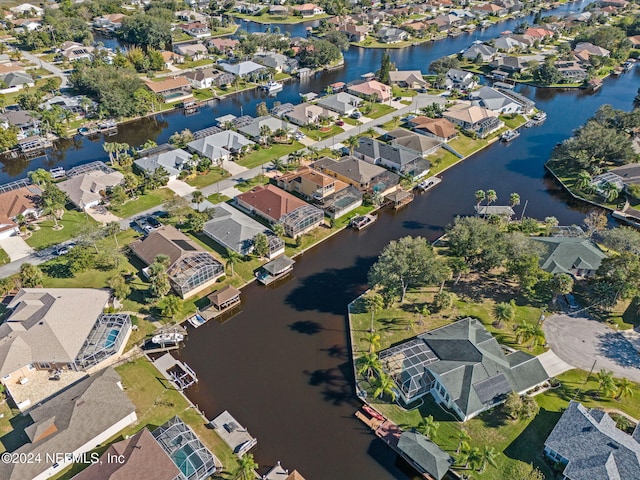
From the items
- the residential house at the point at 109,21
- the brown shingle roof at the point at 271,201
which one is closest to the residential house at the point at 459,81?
the brown shingle roof at the point at 271,201

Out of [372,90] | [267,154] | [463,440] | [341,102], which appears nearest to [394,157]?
[267,154]

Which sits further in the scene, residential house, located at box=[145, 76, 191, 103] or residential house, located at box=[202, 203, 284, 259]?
residential house, located at box=[145, 76, 191, 103]

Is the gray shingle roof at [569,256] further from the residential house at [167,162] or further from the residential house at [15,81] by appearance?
the residential house at [15,81]

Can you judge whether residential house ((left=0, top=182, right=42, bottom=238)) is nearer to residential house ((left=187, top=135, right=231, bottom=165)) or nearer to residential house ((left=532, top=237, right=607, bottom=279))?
residential house ((left=187, top=135, right=231, bottom=165))

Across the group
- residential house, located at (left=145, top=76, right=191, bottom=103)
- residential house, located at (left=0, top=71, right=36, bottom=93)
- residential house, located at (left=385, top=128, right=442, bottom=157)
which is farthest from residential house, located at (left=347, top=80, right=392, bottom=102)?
residential house, located at (left=0, top=71, right=36, bottom=93)

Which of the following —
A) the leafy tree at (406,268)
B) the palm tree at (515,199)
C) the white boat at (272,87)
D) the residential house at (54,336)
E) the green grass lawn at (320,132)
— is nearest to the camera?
the residential house at (54,336)

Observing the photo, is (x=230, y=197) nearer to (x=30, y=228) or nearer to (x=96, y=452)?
(x=30, y=228)
